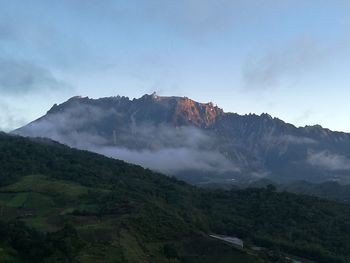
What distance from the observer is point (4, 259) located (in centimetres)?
8531

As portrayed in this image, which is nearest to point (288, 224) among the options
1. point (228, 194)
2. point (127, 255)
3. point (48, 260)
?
point (228, 194)

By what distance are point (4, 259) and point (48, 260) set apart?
7.60 metres

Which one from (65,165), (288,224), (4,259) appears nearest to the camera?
(4,259)

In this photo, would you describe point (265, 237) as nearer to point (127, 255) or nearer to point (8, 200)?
point (127, 255)

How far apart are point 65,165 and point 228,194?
5721 centimetres

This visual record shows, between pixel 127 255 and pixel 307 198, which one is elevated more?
pixel 307 198

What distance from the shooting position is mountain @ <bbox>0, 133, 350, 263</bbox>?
328ft

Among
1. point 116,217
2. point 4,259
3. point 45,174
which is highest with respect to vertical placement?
point 45,174

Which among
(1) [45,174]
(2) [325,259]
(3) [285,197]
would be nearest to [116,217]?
(2) [325,259]

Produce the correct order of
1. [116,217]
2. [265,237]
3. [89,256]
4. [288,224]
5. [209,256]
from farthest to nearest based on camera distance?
[288,224]
[265,237]
[116,217]
[209,256]
[89,256]

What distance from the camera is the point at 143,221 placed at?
127 metres

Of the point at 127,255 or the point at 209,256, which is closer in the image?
the point at 127,255

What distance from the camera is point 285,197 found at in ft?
604

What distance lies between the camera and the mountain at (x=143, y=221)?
99938 millimetres
